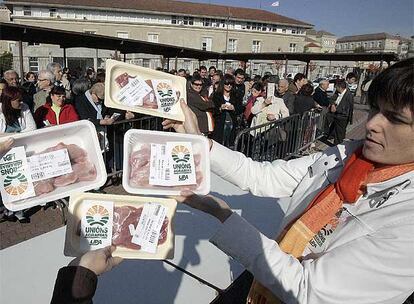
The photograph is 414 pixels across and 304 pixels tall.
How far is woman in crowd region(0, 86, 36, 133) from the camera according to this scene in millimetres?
3842

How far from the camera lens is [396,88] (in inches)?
42.6

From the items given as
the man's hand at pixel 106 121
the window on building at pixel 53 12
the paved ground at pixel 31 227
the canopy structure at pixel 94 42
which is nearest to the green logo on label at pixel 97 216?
the paved ground at pixel 31 227

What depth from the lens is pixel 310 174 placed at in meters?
1.53

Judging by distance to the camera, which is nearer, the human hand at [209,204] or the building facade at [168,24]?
the human hand at [209,204]

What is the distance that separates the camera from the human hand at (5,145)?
1.35 m

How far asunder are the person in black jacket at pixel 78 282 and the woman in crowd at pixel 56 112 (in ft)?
11.8

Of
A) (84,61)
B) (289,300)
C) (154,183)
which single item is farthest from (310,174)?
(84,61)

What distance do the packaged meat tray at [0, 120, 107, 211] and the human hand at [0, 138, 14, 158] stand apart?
0.01m

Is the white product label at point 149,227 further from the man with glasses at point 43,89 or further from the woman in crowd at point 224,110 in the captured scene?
the woman in crowd at point 224,110

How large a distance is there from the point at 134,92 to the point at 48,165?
556mm

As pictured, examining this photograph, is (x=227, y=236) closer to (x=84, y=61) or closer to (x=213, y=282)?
(x=213, y=282)

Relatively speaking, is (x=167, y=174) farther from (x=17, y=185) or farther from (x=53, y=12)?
(x=53, y=12)

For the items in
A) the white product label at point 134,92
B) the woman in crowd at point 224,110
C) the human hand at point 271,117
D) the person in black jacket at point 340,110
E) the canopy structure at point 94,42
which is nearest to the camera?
the white product label at point 134,92

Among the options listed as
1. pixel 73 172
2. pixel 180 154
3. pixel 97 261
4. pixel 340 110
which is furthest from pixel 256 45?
pixel 97 261
